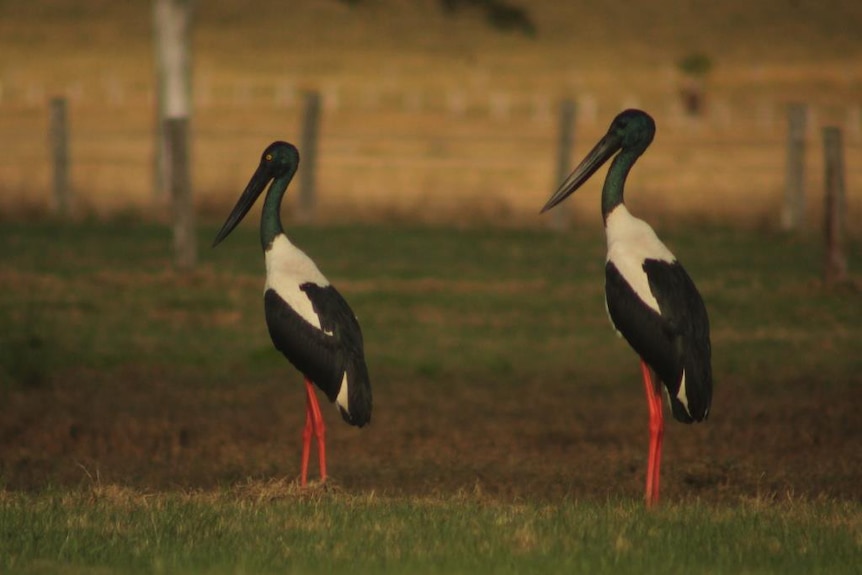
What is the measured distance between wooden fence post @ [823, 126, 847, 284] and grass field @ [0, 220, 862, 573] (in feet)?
0.74

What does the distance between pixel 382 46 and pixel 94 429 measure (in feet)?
214

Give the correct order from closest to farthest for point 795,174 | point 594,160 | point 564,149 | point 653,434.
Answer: point 653,434
point 594,160
point 795,174
point 564,149

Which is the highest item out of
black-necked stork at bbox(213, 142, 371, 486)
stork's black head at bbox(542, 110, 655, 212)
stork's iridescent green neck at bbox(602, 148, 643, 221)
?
stork's black head at bbox(542, 110, 655, 212)

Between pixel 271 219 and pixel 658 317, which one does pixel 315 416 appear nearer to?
pixel 271 219

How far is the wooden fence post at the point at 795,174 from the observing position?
778 inches

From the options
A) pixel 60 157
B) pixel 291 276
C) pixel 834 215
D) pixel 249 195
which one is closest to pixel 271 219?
pixel 291 276

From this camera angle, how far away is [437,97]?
6019 cm

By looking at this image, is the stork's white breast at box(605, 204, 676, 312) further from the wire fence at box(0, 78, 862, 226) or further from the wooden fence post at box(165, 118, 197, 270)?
the wire fence at box(0, 78, 862, 226)

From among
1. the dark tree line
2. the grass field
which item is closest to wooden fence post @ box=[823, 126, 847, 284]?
the grass field

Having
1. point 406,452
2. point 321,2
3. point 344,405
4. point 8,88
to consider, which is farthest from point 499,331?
point 321,2

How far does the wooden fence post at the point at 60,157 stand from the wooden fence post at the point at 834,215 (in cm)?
924

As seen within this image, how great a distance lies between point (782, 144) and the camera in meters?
41.4

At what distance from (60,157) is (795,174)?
8.59m

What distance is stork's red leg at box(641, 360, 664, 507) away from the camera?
7835 millimetres
